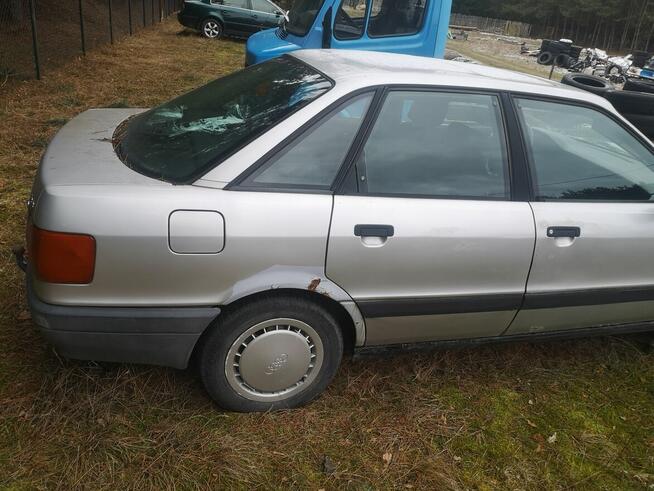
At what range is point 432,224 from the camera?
2350 millimetres

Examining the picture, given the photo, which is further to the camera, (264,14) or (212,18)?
(264,14)

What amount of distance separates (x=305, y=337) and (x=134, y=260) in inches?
31.3

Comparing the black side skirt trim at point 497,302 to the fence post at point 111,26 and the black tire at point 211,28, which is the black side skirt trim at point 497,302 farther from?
the black tire at point 211,28

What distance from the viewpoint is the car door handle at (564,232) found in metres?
2.53

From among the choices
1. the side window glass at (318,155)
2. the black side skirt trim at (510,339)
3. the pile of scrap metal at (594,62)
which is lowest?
the pile of scrap metal at (594,62)

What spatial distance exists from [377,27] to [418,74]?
15.2 ft

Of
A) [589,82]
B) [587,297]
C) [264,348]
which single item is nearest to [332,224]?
[264,348]

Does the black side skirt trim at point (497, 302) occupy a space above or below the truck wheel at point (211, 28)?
above

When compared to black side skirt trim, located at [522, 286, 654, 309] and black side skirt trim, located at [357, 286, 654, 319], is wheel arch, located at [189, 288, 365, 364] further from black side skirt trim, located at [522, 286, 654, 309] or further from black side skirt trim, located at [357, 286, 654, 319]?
black side skirt trim, located at [522, 286, 654, 309]

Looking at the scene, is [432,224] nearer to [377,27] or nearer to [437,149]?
[437,149]

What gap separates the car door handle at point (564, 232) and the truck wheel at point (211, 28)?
52.1ft

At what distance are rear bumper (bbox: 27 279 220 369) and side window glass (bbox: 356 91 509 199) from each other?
93cm

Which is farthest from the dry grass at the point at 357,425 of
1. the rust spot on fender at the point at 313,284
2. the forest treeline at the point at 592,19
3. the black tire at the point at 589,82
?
the forest treeline at the point at 592,19

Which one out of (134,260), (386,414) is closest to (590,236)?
(386,414)
